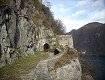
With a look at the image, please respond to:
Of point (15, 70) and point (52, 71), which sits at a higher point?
point (15, 70)

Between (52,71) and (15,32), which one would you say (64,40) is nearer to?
(15,32)

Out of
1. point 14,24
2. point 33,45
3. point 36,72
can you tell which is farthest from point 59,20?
point 36,72

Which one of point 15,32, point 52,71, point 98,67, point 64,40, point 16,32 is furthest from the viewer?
point 98,67

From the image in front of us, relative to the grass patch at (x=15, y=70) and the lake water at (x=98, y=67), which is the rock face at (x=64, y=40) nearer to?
the lake water at (x=98, y=67)

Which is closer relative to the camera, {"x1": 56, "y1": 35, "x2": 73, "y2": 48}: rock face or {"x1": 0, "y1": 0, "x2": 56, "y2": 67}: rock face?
{"x1": 0, "y1": 0, "x2": 56, "y2": 67}: rock face

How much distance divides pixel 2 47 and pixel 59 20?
5891 cm

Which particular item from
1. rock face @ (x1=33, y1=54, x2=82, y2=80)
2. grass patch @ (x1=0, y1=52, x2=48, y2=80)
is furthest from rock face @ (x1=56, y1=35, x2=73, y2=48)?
grass patch @ (x1=0, y1=52, x2=48, y2=80)

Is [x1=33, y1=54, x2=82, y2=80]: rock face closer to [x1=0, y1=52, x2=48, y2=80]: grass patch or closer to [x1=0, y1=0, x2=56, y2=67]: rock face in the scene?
[x1=0, y1=52, x2=48, y2=80]: grass patch

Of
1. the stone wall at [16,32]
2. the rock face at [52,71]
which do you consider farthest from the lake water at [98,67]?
the rock face at [52,71]

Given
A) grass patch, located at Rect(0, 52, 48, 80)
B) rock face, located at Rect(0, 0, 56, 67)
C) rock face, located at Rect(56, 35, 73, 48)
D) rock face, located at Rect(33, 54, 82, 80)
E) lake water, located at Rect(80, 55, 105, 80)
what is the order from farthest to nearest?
lake water, located at Rect(80, 55, 105, 80), rock face, located at Rect(56, 35, 73, 48), rock face, located at Rect(0, 0, 56, 67), rock face, located at Rect(33, 54, 82, 80), grass patch, located at Rect(0, 52, 48, 80)

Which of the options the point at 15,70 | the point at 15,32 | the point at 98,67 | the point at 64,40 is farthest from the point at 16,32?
the point at 98,67

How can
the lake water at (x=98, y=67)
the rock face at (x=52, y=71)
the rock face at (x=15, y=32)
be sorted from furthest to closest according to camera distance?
the lake water at (x=98, y=67) → the rock face at (x=15, y=32) → the rock face at (x=52, y=71)

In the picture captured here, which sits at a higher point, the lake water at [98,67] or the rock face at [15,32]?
the rock face at [15,32]

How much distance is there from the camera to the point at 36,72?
19.0 meters
